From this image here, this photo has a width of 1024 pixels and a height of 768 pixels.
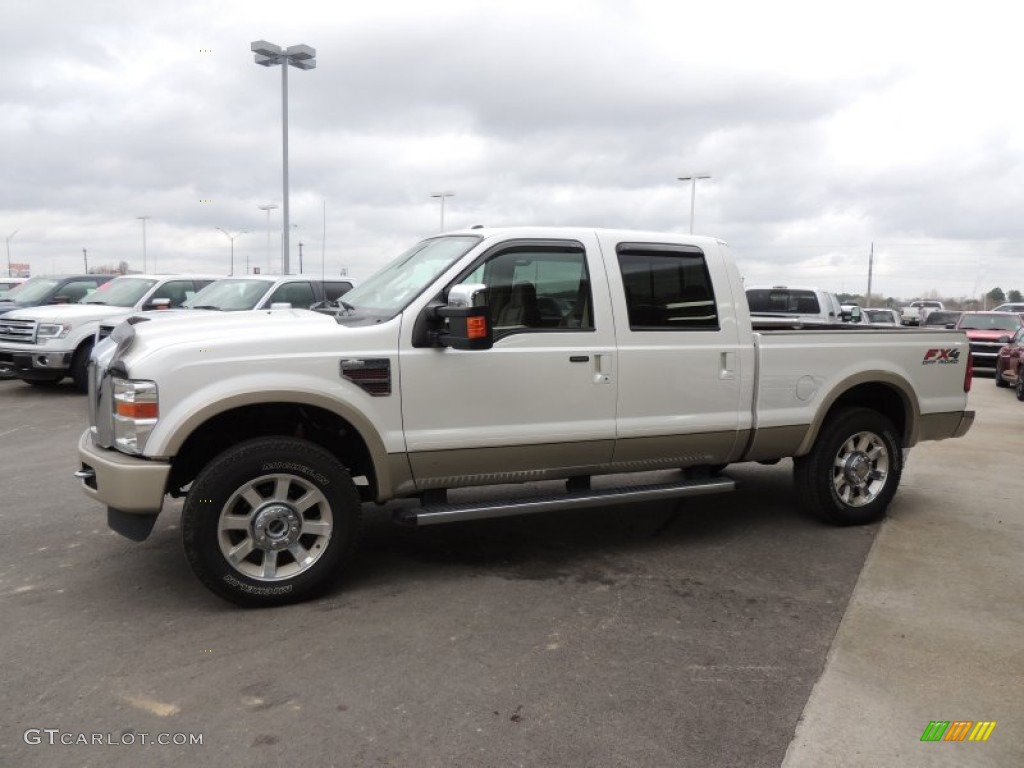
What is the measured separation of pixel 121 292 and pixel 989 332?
1959cm

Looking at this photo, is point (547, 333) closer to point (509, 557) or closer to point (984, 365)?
point (509, 557)

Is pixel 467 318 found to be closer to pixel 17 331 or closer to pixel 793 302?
pixel 17 331

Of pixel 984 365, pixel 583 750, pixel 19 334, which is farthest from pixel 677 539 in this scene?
pixel 984 365

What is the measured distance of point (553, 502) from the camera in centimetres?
488

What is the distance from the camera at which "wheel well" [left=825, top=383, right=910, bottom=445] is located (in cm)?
609

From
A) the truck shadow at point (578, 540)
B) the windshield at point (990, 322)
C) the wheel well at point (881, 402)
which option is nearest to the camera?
the truck shadow at point (578, 540)

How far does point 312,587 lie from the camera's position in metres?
4.35

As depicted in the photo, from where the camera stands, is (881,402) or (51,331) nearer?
(881,402)

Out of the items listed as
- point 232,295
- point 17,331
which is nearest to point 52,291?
point 17,331

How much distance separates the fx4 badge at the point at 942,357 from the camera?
20.4 feet

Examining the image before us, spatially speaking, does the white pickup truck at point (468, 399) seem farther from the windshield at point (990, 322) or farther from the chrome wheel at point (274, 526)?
the windshield at point (990, 322)

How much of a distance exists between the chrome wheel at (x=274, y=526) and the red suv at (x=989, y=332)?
64.4 feet

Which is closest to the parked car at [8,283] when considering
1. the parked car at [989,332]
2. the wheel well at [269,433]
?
the wheel well at [269,433]
